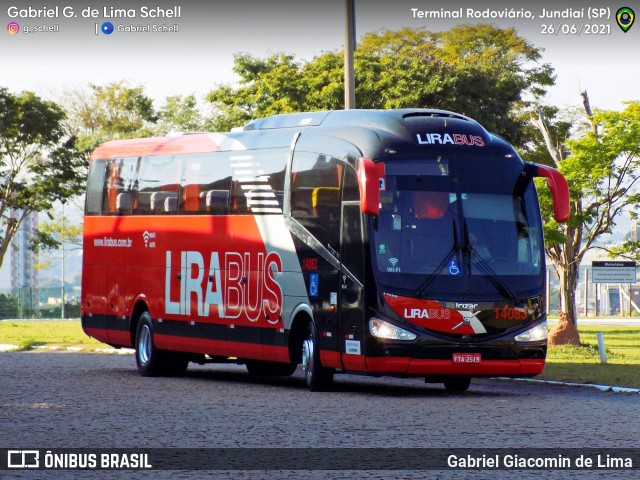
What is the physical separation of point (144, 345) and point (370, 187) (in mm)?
7895

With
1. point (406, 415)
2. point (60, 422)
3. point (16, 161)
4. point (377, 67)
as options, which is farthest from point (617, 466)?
point (16, 161)

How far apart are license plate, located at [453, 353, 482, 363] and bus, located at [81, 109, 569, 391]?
0.02m

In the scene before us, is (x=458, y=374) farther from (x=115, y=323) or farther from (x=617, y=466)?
(x=115, y=323)

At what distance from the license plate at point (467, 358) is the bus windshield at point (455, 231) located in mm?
838

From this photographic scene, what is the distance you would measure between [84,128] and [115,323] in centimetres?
4923

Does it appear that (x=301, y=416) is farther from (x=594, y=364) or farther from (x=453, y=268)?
(x=594, y=364)

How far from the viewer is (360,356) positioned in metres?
19.0

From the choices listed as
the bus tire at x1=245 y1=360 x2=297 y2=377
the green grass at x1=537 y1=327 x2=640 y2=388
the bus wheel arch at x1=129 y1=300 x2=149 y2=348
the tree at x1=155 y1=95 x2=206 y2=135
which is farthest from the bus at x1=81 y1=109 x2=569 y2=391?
the tree at x1=155 y1=95 x2=206 y2=135

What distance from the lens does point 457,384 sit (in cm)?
2067

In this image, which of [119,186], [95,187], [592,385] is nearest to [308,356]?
[592,385]

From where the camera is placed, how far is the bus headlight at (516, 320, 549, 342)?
19250 millimetres

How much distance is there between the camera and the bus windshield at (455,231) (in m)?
19.0

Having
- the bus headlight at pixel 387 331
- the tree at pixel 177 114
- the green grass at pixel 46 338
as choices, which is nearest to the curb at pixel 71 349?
the green grass at pixel 46 338

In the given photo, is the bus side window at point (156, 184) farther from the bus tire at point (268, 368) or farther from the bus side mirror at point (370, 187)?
the bus side mirror at point (370, 187)
